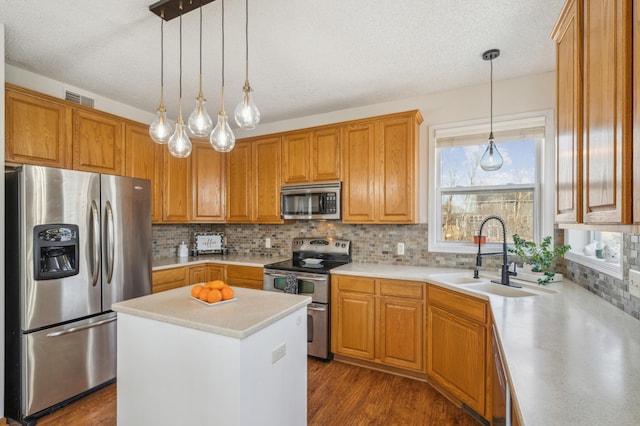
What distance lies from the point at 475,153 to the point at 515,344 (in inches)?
87.9

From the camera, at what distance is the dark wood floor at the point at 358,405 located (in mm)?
2092

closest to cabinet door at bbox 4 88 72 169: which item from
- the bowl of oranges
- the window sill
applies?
the bowl of oranges

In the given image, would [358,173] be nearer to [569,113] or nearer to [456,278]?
[456,278]

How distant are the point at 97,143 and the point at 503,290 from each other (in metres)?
3.76

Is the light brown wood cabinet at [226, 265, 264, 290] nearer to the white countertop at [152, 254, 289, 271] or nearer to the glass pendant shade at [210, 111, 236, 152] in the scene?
the white countertop at [152, 254, 289, 271]

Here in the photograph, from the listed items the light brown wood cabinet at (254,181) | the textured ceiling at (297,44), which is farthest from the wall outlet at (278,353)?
the light brown wood cabinet at (254,181)

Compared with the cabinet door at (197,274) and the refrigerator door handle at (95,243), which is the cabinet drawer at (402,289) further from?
the refrigerator door handle at (95,243)

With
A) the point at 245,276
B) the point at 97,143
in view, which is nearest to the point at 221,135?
the point at 97,143

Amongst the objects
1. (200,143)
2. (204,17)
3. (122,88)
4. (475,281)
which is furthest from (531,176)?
(122,88)

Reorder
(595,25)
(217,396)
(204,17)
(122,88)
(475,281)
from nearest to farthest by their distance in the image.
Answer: (595,25) < (217,396) < (204,17) < (475,281) < (122,88)

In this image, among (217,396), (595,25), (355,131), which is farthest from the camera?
(355,131)

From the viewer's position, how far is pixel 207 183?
388cm

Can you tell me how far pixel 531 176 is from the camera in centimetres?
272

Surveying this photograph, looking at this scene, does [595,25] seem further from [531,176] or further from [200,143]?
[200,143]
